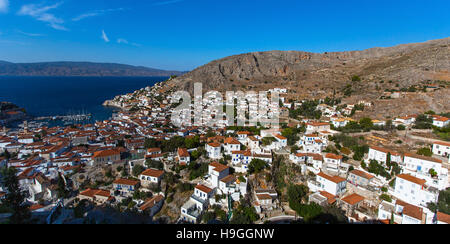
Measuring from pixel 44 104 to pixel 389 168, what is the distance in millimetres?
69058

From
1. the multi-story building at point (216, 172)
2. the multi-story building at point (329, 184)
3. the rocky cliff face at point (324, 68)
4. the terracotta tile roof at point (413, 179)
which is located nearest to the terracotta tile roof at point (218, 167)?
the multi-story building at point (216, 172)

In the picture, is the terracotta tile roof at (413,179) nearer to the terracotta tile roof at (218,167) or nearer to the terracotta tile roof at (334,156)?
the terracotta tile roof at (334,156)

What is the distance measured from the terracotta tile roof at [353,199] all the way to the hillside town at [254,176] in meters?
0.11

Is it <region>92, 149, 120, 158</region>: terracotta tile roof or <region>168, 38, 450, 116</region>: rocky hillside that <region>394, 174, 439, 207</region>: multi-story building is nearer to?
<region>168, 38, 450, 116</region>: rocky hillside

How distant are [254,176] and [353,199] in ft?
21.1

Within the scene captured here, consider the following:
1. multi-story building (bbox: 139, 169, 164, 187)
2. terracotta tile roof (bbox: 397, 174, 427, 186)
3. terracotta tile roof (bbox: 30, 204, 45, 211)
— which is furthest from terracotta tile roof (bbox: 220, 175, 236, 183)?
terracotta tile roof (bbox: 30, 204, 45, 211)

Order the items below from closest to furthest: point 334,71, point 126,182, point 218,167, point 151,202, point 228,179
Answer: point 151,202, point 228,179, point 126,182, point 218,167, point 334,71

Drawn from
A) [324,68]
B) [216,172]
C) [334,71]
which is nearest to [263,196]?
[216,172]

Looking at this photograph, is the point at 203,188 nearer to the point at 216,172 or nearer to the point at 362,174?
the point at 216,172

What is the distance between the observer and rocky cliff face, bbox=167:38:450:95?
108ft

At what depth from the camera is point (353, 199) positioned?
13461 mm

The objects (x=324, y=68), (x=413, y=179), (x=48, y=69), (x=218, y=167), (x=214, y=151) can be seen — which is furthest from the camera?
(x=48, y=69)

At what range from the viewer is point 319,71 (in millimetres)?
49750
